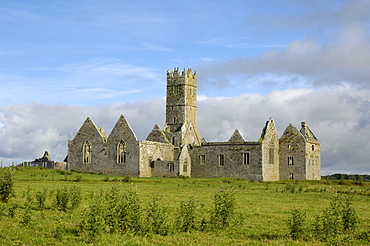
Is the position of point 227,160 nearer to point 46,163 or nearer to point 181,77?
point 181,77

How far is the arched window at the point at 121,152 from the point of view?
6919 centimetres

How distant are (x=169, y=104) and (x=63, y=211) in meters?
58.3

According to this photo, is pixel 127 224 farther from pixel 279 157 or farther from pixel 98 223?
pixel 279 157

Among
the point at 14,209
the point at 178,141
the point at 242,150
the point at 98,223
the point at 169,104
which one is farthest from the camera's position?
the point at 169,104

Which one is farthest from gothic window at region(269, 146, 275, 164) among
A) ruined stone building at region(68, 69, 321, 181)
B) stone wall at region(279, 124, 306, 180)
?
stone wall at region(279, 124, 306, 180)

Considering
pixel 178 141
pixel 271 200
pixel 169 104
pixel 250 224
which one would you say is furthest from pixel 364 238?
pixel 169 104

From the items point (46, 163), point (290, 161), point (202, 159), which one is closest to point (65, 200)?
point (202, 159)

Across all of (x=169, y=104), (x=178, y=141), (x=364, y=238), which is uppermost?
(x=169, y=104)

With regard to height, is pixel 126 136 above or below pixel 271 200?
above

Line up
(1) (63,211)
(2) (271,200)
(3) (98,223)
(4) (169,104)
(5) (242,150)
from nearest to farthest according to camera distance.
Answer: (3) (98,223) → (1) (63,211) → (2) (271,200) → (5) (242,150) → (4) (169,104)

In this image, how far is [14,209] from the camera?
20828 millimetres

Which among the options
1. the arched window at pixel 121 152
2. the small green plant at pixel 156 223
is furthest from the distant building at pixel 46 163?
the small green plant at pixel 156 223

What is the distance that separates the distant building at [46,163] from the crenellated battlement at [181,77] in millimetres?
22350

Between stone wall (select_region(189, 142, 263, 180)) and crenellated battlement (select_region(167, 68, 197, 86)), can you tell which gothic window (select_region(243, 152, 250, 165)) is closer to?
stone wall (select_region(189, 142, 263, 180))
